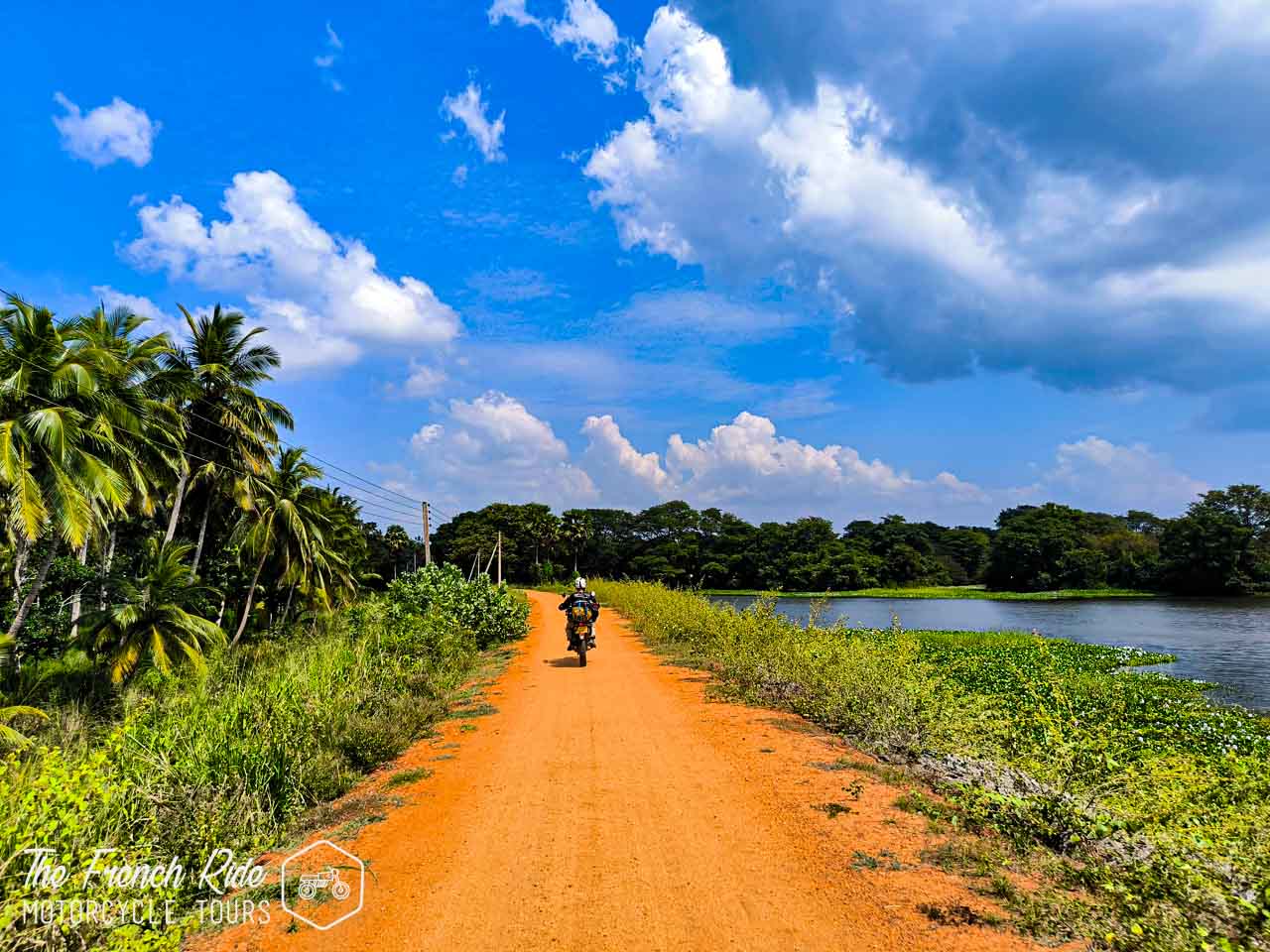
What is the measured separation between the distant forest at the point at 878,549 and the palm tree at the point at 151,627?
4514cm

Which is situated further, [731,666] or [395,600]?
[395,600]

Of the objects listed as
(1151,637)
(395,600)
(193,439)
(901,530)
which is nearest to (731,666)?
(395,600)

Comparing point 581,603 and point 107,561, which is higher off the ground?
point 107,561

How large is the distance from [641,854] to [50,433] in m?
14.3

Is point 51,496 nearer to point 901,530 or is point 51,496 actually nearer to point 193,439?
point 193,439

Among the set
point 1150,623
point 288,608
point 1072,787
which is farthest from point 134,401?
point 1150,623

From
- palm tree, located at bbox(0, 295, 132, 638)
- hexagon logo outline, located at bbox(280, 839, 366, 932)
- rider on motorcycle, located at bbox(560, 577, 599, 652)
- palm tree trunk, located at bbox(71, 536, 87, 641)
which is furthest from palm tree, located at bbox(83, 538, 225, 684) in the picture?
hexagon logo outline, located at bbox(280, 839, 366, 932)

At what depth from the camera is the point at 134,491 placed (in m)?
20.8

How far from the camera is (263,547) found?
24828 millimetres

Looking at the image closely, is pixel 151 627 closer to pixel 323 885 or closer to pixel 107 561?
pixel 107 561

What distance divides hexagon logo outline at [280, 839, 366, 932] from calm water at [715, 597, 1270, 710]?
1049 centimetres

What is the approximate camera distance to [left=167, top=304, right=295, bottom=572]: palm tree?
22094mm

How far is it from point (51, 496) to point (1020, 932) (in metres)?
16.8

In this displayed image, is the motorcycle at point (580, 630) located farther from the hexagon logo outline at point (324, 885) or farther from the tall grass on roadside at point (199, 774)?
the hexagon logo outline at point (324, 885)
